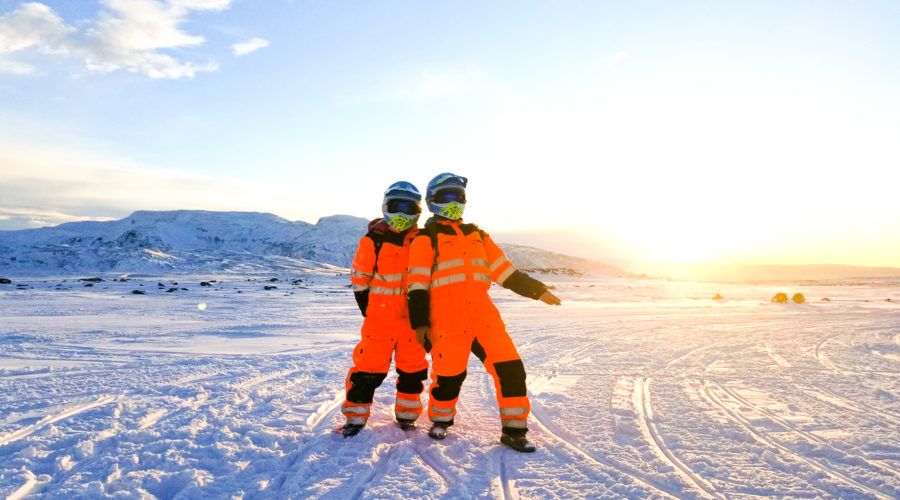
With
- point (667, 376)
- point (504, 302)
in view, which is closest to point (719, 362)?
point (667, 376)

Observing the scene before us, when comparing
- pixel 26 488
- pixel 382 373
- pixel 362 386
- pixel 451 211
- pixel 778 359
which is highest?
pixel 451 211

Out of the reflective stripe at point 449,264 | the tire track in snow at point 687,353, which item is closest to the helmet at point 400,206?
the reflective stripe at point 449,264

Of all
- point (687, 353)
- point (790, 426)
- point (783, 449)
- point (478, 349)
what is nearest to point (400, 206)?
point (478, 349)

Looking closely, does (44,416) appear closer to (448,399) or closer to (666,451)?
(448,399)

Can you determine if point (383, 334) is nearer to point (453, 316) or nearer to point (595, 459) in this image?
point (453, 316)

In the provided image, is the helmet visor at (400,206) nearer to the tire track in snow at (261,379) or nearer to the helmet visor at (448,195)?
the helmet visor at (448,195)

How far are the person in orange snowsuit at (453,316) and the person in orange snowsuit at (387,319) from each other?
0.72 ft

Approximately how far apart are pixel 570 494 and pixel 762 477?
4.50ft

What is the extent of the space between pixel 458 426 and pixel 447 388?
19.3 inches

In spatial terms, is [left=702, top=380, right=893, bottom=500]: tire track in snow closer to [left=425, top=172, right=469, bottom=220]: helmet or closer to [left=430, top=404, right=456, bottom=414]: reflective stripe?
[left=430, top=404, right=456, bottom=414]: reflective stripe

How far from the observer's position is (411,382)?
446 cm

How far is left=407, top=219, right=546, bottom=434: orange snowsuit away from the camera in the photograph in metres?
4.16

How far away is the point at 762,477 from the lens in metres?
3.34

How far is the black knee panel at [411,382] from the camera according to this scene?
4.45 m
